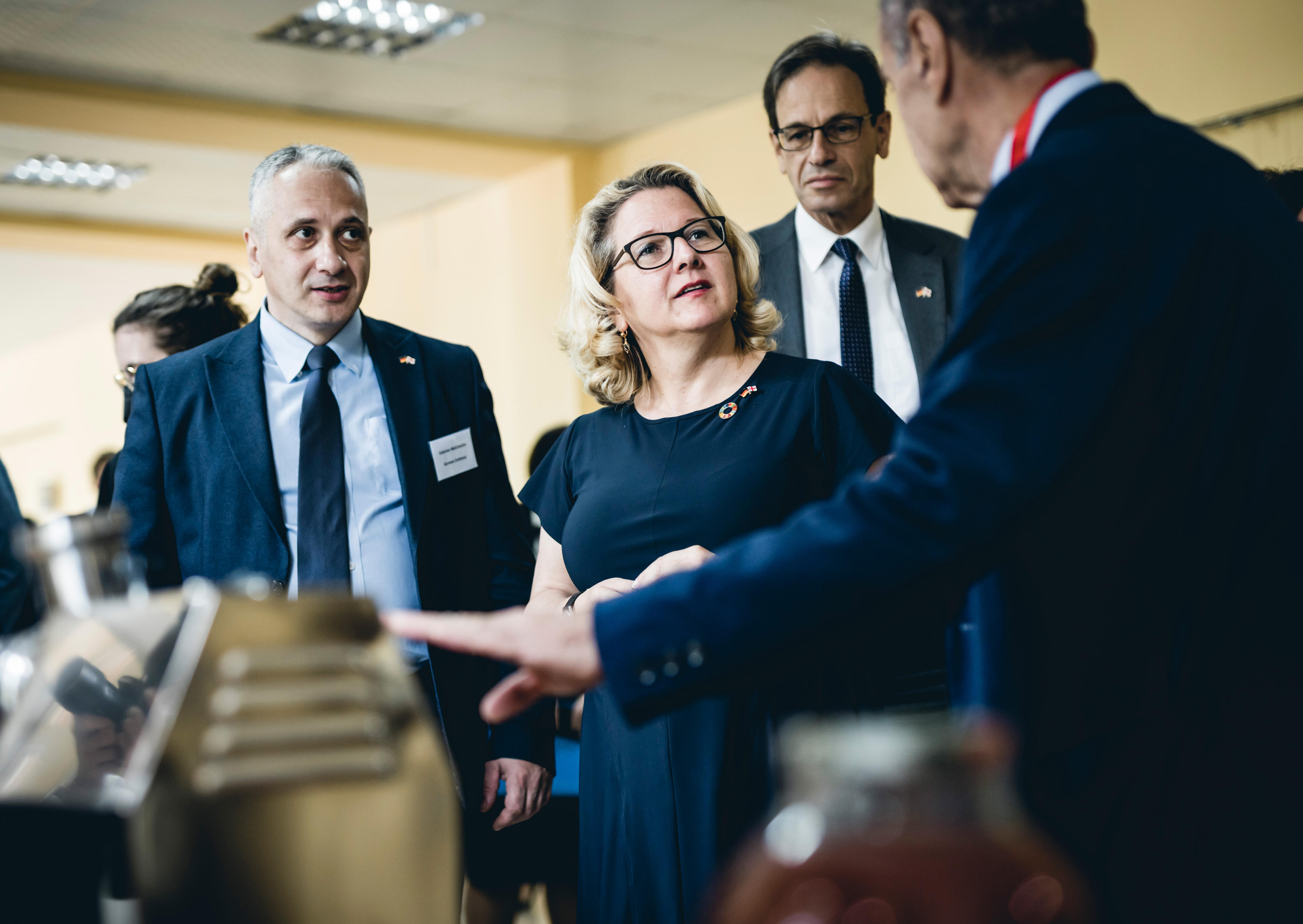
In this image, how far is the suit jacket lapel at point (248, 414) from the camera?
2.05 metres

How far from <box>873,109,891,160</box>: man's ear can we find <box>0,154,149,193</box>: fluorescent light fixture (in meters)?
6.01

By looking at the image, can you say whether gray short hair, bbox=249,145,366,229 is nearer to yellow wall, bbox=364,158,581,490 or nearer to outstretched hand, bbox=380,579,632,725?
outstretched hand, bbox=380,579,632,725

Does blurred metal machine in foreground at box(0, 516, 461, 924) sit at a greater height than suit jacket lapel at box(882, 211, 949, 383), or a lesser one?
lesser

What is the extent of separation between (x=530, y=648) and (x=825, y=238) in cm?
212

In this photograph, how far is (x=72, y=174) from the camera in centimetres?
780

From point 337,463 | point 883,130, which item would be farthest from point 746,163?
point 337,463

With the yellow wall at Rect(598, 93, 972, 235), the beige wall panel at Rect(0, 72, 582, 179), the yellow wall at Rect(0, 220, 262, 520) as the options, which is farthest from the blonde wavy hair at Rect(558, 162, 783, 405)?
the yellow wall at Rect(0, 220, 262, 520)

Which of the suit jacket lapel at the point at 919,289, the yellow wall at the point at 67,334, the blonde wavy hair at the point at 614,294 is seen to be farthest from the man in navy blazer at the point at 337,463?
the yellow wall at the point at 67,334

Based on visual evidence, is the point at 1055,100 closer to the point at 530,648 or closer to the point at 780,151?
the point at 530,648

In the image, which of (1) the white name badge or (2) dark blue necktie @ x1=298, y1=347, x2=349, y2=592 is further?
(1) the white name badge

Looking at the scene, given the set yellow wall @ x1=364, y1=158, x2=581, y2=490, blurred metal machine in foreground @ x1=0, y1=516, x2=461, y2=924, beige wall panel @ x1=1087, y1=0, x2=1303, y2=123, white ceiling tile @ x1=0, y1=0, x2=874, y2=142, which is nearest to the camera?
blurred metal machine in foreground @ x1=0, y1=516, x2=461, y2=924

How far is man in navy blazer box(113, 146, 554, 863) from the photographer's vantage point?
206 centimetres

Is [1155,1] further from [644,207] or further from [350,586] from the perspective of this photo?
[350,586]

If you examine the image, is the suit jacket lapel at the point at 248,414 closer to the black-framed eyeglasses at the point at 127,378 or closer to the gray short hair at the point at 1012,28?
the black-framed eyeglasses at the point at 127,378
